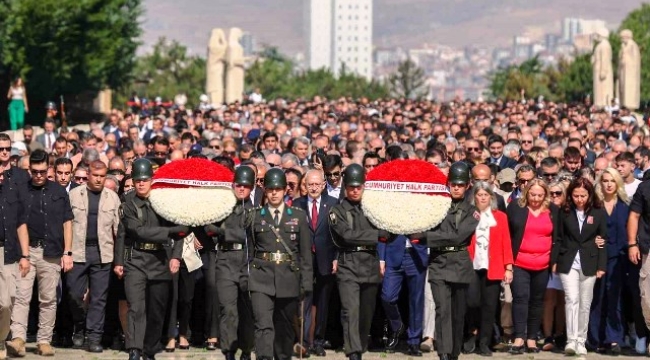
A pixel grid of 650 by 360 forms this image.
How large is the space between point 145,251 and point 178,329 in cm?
218

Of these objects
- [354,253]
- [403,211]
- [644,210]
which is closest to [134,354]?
[354,253]

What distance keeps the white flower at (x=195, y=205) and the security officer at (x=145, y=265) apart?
0.13m

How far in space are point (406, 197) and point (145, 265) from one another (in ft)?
8.56

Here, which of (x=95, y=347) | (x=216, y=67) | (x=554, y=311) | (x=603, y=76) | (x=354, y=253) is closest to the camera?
(x=354, y=253)

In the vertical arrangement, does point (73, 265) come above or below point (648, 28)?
below

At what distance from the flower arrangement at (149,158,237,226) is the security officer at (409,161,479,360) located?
6.22 ft

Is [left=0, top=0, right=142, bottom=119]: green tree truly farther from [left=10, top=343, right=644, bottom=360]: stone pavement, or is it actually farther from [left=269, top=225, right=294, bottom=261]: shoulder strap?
[left=269, top=225, right=294, bottom=261]: shoulder strap

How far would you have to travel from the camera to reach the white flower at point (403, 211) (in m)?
16.3

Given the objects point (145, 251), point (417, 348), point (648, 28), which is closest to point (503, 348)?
point (417, 348)

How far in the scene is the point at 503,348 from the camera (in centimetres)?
1845

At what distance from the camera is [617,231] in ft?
60.6

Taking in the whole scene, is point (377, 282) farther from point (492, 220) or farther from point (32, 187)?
point (32, 187)

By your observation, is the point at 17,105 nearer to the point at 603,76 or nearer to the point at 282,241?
the point at 603,76

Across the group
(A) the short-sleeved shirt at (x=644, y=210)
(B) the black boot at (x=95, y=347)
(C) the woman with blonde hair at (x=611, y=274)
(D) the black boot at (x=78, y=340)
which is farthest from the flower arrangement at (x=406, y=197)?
(D) the black boot at (x=78, y=340)
